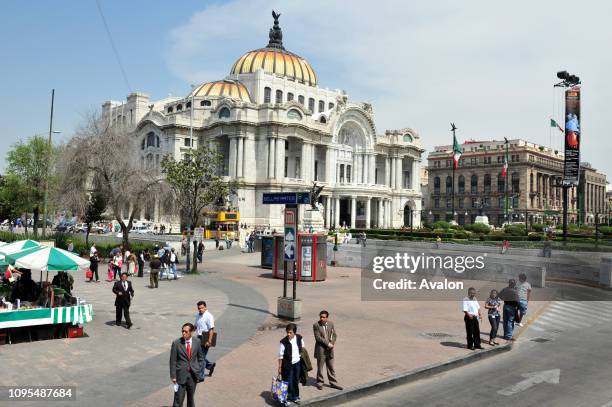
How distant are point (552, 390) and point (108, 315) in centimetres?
1324

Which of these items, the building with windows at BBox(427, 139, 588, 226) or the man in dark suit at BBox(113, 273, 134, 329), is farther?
the building with windows at BBox(427, 139, 588, 226)

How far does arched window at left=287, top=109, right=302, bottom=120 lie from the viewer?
260 feet

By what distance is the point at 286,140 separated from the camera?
81.1 meters

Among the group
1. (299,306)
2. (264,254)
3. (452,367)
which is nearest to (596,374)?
(452,367)

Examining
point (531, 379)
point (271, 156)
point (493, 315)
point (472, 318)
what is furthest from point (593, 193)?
point (531, 379)

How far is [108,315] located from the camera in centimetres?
1794

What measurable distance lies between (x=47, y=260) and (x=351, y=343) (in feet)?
28.9

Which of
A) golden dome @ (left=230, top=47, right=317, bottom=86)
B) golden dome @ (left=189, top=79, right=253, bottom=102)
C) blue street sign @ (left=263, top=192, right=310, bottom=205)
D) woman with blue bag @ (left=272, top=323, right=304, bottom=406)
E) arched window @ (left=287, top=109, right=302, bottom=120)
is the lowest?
woman with blue bag @ (left=272, top=323, right=304, bottom=406)

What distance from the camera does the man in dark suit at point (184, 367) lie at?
8.62 meters

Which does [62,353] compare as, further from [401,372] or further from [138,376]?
[401,372]

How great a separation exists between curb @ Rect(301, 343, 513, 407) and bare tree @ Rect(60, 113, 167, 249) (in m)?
27.1

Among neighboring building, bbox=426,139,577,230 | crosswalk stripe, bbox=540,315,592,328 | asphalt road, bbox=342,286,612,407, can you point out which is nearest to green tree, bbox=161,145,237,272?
crosswalk stripe, bbox=540,315,592,328

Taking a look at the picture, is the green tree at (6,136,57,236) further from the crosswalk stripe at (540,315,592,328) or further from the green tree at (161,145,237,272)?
the crosswalk stripe at (540,315,592,328)

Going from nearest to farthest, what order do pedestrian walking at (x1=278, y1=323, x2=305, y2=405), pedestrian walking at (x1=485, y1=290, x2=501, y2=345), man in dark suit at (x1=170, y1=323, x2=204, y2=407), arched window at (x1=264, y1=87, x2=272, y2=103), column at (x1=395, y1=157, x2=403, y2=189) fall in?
man in dark suit at (x1=170, y1=323, x2=204, y2=407) < pedestrian walking at (x1=278, y1=323, x2=305, y2=405) < pedestrian walking at (x1=485, y1=290, x2=501, y2=345) < arched window at (x1=264, y1=87, x2=272, y2=103) < column at (x1=395, y1=157, x2=403, y2=189)
